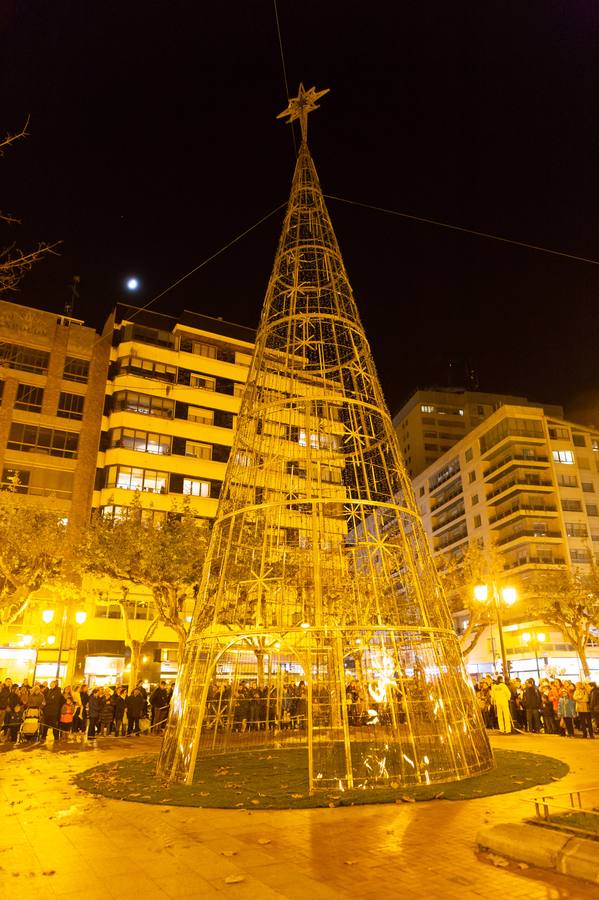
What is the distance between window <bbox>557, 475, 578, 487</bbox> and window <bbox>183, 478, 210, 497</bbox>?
125ft

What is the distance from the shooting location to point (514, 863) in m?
6.52

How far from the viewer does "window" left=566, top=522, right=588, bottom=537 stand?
6003cm

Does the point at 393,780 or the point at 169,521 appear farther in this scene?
the point at 169,521

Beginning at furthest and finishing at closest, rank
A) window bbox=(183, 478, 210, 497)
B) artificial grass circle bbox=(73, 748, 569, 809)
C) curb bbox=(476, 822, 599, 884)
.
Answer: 1. window bbox=(183, 478, 210, 497)
2. artificial grass circle bbox=(73, 748, 569, 809)
3. curb bbox=(476, 822, 599, 884)

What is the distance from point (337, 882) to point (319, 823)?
2.35m

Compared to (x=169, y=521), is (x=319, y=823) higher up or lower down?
lower down

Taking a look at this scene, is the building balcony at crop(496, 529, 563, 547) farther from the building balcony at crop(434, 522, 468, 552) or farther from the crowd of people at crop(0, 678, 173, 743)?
the crowd of people at crop(0, 678, 173, 743)

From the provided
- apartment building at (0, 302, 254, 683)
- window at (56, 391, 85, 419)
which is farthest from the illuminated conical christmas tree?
window at (56, 391, 85, 419)

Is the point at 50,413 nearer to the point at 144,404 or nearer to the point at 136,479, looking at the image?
the point at 144,404

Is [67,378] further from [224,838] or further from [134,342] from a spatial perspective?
[224,838]

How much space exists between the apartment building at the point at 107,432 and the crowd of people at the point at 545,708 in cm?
2096

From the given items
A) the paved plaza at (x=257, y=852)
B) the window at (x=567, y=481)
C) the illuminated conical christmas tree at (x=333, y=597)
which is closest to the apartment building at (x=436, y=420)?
the window at (x=567, y=481)

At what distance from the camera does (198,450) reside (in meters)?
43.5

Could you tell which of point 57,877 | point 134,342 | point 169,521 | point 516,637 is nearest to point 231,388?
point 134,342
